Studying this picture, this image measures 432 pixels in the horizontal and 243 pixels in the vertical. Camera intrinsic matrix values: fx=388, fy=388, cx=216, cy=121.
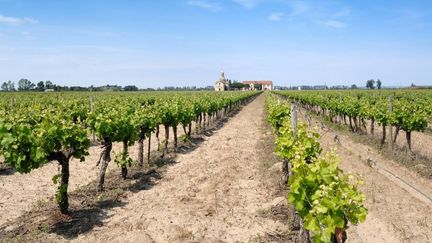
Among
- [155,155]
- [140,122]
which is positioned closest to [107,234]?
[140,122]

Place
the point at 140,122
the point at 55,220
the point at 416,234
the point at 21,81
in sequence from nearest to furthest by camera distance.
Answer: the point at 416,234
the point at 55,220
the point at 140,122
the point at 21,81

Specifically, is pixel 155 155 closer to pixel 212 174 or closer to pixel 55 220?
pixel 212 174

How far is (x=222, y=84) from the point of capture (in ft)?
561

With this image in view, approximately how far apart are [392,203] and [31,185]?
10458mm

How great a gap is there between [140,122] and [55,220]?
5.52 m

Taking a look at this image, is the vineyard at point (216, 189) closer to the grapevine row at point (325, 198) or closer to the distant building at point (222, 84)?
A: the grapevine row at point (325, 198)

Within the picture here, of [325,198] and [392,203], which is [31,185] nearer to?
[325,198]

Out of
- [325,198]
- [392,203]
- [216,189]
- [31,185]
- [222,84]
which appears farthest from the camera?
[222,84]

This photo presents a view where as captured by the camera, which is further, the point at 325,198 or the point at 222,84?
the point at 222,84

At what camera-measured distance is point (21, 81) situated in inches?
5212

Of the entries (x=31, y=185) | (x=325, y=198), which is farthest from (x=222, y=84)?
(x=325, y=198)

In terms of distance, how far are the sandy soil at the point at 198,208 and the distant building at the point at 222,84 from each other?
509 ft

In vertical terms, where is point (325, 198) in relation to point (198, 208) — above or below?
above

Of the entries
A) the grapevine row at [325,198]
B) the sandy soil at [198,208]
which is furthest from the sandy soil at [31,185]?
the grapevine row at [325,198]
